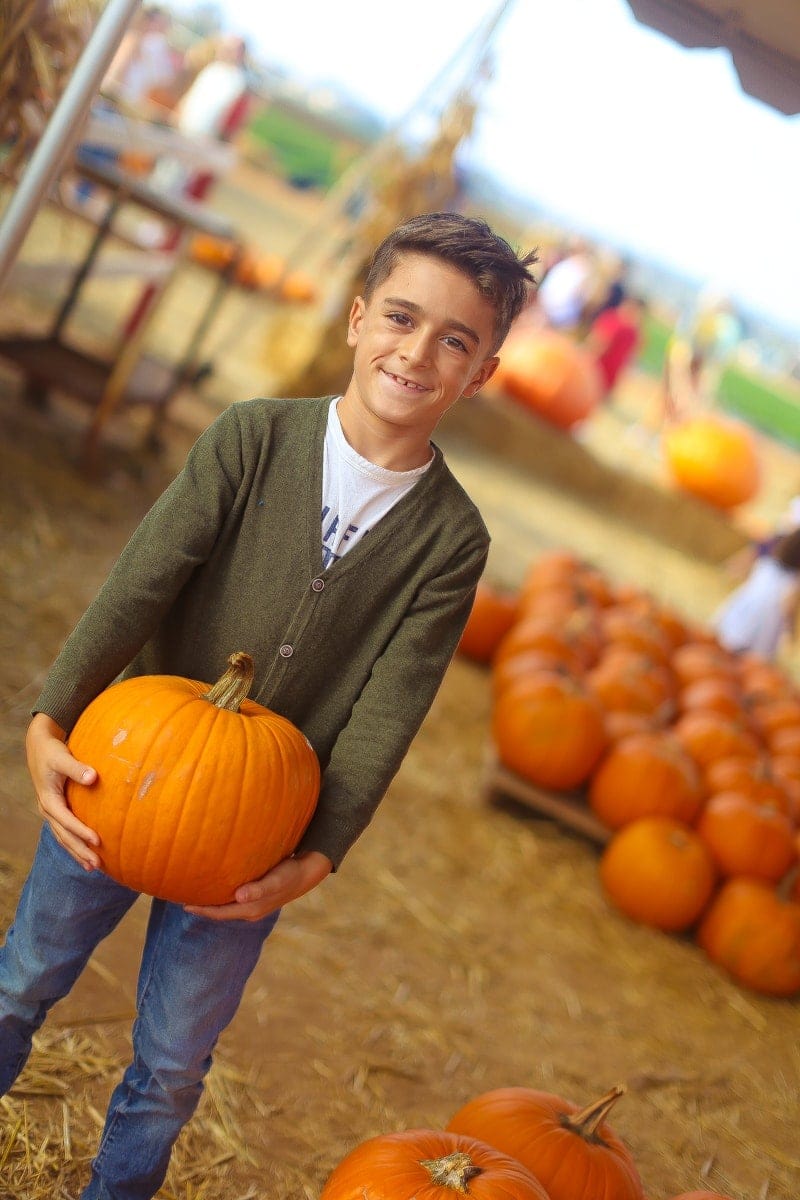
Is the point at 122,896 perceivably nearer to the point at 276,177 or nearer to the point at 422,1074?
the point at 422,1074

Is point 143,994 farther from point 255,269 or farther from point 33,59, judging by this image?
point 255,269

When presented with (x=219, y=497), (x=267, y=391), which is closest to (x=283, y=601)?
(x=219, y=497)

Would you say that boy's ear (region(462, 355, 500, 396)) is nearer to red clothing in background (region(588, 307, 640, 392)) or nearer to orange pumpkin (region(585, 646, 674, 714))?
orange pumpkin (region(585, 646, 674, 714))

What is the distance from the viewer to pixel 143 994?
1892mm

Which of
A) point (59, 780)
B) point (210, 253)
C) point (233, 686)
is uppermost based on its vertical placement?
point (233, 686)

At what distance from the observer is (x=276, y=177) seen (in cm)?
2491

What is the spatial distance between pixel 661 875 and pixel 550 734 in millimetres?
679

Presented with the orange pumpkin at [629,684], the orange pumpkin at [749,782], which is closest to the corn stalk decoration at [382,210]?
the orange pumpkin at [629,684]

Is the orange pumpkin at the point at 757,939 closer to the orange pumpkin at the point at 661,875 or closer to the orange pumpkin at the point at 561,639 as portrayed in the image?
the orange pumpkin at the point at 661,875

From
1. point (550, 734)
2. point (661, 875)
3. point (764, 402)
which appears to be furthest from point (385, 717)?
point (764, 402)

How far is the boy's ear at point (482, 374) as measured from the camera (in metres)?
1.82

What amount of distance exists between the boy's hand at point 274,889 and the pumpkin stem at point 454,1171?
1.56ft

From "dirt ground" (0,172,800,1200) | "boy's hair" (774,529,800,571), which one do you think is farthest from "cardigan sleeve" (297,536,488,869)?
"boy's hair" (774,529,800,571)

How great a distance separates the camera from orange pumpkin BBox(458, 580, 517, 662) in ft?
19.8
